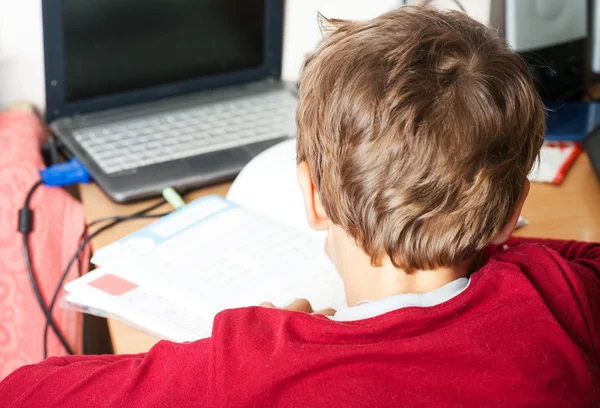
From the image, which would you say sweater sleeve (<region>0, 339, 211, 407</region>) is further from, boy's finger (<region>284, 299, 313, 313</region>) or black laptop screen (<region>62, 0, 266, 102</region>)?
black laptop screen (<region>62, 0, 266, 102</region>)

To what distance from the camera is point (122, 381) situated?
69 cm

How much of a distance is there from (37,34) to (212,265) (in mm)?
545

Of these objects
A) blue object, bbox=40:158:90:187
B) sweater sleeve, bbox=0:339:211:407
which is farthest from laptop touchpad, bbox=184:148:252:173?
sweater sleeve, bbox=0:339:211:407

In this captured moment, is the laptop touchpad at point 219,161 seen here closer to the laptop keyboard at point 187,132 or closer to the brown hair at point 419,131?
the laptop keyboard at point 187,132

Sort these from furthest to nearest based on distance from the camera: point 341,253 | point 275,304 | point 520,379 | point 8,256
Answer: point 8,256
point 275,304
point 341,253
point 520,379

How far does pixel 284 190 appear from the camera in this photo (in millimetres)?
1046

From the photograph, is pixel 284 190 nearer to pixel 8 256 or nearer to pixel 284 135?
pixel 284 135

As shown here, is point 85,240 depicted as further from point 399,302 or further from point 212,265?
point 399,302

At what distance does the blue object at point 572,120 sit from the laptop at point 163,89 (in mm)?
429

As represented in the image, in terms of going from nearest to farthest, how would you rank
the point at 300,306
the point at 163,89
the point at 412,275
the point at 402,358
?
1. the point at 402,358
2. the point at 412,275
3. the point at 300,306
4. the point at 163,89

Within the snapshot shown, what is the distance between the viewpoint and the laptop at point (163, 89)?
1110mm

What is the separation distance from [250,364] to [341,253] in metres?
0.17

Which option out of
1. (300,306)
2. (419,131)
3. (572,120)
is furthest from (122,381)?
(572,120)

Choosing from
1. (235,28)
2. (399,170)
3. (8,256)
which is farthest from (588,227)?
(8,256)
